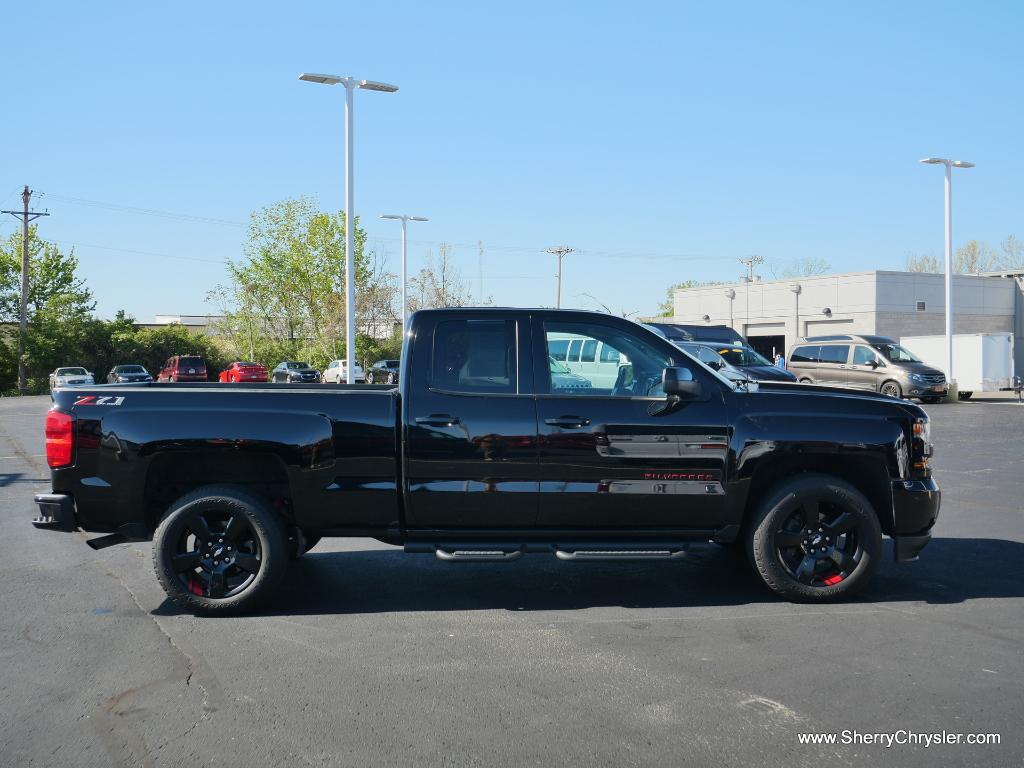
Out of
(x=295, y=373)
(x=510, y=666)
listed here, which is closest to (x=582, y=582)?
(x=510, y=666)

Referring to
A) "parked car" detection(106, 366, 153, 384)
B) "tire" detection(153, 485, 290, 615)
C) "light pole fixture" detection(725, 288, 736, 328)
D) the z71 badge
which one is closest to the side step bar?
"tire" detection(153, 485, 290, 615)

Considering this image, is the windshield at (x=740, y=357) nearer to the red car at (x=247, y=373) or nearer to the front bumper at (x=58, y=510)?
the front bumper at (x=58, y=510)

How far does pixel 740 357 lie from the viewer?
24.6 meters

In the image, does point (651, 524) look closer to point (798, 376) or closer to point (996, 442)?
point (996, 442)

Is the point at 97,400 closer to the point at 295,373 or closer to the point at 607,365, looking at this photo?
the point at 607,365

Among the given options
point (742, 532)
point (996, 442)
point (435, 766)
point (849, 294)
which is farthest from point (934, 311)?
point (435, 766)

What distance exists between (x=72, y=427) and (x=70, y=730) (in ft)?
7.36

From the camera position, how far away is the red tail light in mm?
5570

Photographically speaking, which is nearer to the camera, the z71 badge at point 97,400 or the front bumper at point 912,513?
the z71 badge at point 97,400

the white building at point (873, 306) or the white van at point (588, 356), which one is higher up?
the white building at point (873, 306)

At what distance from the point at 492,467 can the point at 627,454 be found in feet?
2.76

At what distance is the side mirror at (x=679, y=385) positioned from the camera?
5.48 m

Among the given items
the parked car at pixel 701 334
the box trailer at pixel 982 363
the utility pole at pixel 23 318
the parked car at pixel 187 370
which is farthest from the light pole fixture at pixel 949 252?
the utility pole at pixel 23 318

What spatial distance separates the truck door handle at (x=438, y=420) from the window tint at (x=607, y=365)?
65cm
